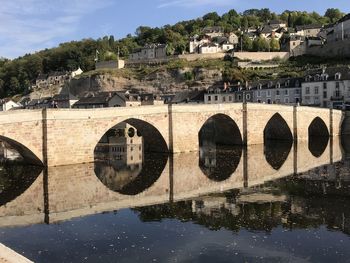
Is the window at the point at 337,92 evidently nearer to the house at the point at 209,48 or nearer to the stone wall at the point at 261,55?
the stone wall at the point at 261,55

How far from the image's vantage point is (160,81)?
83812mm

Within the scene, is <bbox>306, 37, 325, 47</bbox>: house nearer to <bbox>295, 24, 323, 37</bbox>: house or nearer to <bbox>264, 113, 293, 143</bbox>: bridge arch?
<bbox>295, 24, 323, 37</bbox>: house

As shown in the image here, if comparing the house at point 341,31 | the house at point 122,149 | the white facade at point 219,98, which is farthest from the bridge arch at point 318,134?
the house at point 341,31

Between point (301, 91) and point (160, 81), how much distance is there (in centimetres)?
3094

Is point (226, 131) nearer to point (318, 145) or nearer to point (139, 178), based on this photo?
point (318, 145)

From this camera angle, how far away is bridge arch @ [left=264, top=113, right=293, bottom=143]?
43959mm

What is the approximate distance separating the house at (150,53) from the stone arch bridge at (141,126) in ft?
179

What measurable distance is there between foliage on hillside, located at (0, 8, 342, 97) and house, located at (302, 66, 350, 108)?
51.5 meters

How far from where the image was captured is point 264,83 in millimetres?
63406

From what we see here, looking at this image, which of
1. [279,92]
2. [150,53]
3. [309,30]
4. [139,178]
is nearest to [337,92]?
[279,92]

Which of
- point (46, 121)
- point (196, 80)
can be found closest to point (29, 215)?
point (46, 121)

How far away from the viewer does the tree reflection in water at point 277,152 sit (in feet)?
100

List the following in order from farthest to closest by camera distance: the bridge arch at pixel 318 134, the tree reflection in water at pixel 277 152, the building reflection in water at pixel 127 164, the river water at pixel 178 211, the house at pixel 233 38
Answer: the house at pixel 233 38
the bridge arch at pixel 318 134
the tree reflection in water at pixel 277 152
the building reflection in water at pixel 127 164
the river water at pixel 178 211

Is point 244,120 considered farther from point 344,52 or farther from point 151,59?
point 151,59
